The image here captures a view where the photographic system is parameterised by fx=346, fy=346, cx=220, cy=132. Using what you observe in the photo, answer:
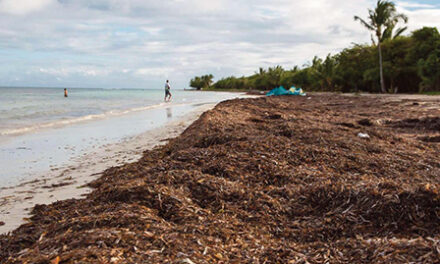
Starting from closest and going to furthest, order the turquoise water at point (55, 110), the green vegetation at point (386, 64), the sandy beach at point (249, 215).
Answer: the sandy beach at point (249, 215), the turquoise water at point (55, 110), the green vegetation at point (386, 64)

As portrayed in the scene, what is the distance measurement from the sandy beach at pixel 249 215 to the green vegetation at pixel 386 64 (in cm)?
3135

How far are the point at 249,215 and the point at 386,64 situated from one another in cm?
3847

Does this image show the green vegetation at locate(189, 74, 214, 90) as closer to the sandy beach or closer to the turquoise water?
the turquoise water

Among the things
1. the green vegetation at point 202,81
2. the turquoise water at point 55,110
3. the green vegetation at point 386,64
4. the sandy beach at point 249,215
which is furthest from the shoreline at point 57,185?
the green vegetation at point 202,81

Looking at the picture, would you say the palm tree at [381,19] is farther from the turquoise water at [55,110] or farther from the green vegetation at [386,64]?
the turquoise water at [55,110]

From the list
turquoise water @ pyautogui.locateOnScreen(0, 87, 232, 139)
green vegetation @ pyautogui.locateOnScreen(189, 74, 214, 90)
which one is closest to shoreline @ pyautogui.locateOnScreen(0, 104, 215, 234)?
turquoise water @ pyautogui.locateOnScreen(0, 87, 232, 139)

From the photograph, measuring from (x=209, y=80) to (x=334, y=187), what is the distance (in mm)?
140366

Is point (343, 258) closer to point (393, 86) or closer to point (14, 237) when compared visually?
point (14, 237)

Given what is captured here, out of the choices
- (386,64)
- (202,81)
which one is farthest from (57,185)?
(202,81)

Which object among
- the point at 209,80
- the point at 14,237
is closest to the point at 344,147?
the point at 14,237

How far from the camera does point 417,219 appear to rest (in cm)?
293

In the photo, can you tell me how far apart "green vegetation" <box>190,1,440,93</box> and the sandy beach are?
3135 centimetres

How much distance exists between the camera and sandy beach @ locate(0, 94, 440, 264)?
95.1 inches

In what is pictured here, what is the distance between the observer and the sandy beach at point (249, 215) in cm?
242
